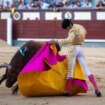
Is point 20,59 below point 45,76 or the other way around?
the other way around

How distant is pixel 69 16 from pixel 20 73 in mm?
11586

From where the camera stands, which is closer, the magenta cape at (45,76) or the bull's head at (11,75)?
the magenta cape at (45,76)

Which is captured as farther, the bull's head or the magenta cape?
the bull's head

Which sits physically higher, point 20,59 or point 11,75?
point 20,59

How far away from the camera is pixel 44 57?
20.4 ft

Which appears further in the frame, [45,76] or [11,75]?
[11,75]

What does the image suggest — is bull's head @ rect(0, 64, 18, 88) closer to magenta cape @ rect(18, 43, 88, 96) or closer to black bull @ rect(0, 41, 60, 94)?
black bull @ rect(0, 41, 60, 94)

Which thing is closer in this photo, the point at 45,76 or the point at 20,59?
the point at 45,76

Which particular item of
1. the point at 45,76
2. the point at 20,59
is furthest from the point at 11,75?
the point at 45,76

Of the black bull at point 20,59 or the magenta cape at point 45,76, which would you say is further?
the black bull at point 20,59

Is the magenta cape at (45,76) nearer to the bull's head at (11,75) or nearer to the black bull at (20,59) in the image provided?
the black bull at (20,59)

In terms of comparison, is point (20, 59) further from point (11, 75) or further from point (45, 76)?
point (45, 76)

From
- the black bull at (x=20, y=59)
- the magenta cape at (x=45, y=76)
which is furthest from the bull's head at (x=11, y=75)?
the magenta cape at (x=45, y=76)

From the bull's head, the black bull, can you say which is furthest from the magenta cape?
the bull's head
